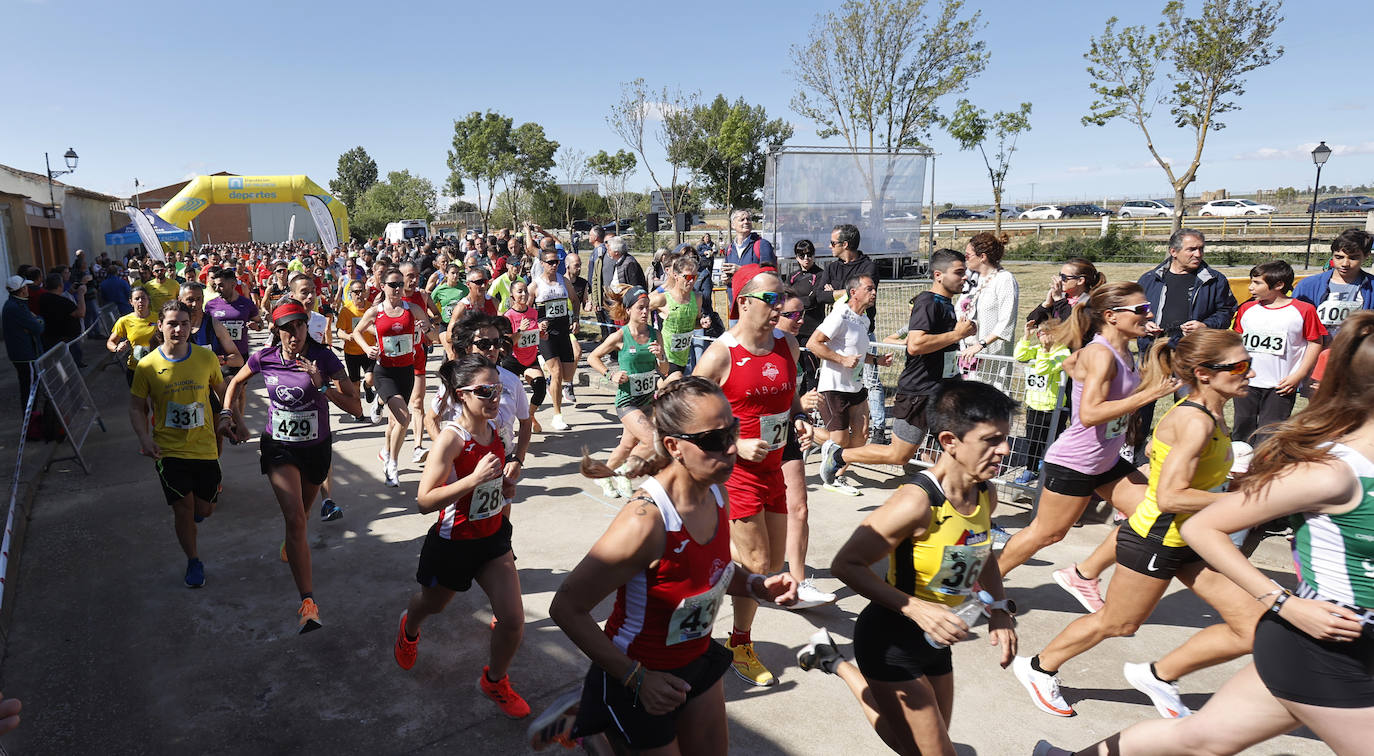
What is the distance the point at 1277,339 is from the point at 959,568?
559 centimetres

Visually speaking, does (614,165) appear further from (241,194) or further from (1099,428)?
(1099,428)

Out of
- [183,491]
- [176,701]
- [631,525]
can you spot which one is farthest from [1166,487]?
[183,491]

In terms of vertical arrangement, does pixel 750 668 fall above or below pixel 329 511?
below

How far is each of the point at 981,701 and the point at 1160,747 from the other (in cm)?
128

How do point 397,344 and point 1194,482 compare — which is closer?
point 1194,482

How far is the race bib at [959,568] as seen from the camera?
8.68 feet

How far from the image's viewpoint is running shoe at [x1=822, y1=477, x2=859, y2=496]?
694 cm

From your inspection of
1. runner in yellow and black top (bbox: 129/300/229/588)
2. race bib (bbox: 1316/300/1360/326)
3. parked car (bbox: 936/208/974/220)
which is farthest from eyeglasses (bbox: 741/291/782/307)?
parked car (bbox: 936/208/974/220)

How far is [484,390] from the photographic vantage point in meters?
3.61

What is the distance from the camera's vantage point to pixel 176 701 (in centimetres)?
407

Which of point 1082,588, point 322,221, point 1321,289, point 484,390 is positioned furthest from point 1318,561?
point 322,221

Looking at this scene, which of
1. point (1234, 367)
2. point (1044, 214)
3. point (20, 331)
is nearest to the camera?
point (1234, 367)

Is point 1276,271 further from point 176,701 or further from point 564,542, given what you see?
point 176,701

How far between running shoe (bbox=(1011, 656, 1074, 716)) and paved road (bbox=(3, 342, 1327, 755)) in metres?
0.06
